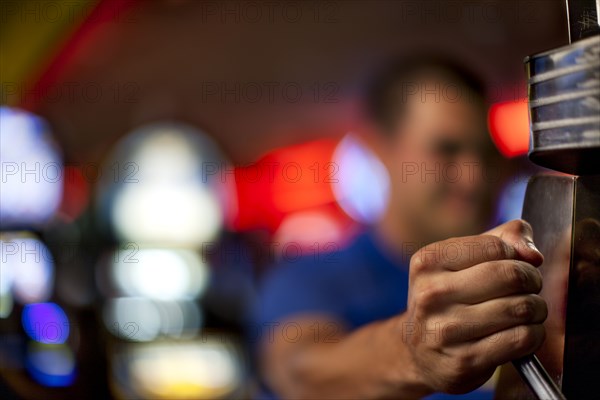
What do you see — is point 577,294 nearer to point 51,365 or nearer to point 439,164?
point 439,164

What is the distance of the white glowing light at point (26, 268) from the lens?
3.64 metres

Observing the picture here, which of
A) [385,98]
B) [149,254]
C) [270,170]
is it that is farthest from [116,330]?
[385,98]

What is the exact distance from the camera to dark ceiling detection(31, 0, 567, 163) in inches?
183

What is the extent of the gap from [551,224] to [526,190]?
44 mm

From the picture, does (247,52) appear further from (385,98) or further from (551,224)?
(551,224)

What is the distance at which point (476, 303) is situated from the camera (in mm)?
455

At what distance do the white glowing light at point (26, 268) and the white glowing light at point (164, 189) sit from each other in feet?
2.36

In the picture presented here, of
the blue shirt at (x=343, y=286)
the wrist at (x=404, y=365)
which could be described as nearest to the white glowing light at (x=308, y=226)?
the blue shirt at (x=343, y=286)

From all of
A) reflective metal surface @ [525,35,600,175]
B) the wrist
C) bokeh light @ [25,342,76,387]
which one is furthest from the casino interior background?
reflective metal surface @ [525,35,600,175]

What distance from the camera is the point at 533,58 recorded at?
1.34 feet

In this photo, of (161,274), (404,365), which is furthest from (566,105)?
(161,274)

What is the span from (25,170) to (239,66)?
1.47 m

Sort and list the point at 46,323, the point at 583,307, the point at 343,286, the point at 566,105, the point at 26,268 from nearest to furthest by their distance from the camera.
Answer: the point at 566,105 < the point at 583,307 < the point at 343,286 < the point at 46,323 < the point at 26,268

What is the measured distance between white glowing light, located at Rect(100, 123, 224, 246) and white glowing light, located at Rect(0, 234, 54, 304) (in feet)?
2.36
